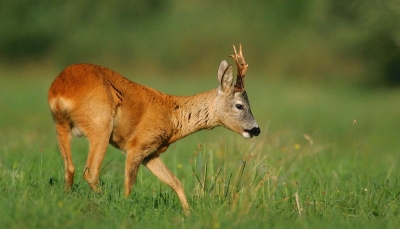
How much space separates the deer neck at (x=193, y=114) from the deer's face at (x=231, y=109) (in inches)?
3.6

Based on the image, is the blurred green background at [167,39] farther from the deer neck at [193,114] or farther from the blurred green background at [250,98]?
the deer neck at [193,114]

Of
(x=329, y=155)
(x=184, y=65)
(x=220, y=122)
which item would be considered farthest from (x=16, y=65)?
(x=220, y=122)

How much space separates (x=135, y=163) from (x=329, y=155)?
5.18 metres

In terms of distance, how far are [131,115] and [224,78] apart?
1297 mm

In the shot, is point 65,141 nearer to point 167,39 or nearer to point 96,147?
point 96,147

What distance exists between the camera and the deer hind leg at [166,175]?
350 inches

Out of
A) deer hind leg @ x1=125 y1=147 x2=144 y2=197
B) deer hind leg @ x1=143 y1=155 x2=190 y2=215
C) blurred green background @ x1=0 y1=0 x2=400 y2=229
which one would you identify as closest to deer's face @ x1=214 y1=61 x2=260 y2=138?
blurred green background @ x1=0 y1=0 x2=400 y2=229

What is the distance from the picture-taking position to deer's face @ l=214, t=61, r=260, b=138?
32.4ft

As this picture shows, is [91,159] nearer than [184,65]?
Yes

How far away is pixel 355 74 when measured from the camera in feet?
101

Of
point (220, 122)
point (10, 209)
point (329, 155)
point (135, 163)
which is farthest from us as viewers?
point (329, 155)

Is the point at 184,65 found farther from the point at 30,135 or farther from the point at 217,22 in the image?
the point at 30,135

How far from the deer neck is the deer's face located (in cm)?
9

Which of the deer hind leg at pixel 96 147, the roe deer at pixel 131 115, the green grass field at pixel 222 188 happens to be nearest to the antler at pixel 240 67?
the roe deer at pixel 131 115
